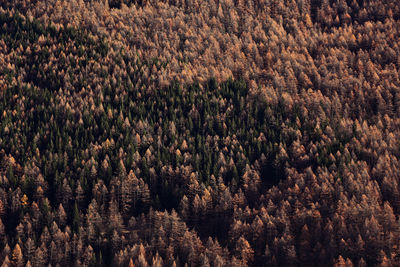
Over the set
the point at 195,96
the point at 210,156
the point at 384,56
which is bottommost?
the point at 210,156

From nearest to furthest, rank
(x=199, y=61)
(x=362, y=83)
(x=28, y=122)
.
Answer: (x=28, y=122)
(x=362, y=83)
(x=199, y=61)

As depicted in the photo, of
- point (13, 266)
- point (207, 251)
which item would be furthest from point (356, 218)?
point (13, 266)

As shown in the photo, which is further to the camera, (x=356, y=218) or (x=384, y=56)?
(x=384, y=56)

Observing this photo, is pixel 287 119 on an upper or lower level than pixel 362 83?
lower

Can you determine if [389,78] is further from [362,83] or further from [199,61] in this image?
[199,61]

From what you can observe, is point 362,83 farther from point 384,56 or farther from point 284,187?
point 284,187

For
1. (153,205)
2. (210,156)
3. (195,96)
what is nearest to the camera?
(153,205)
